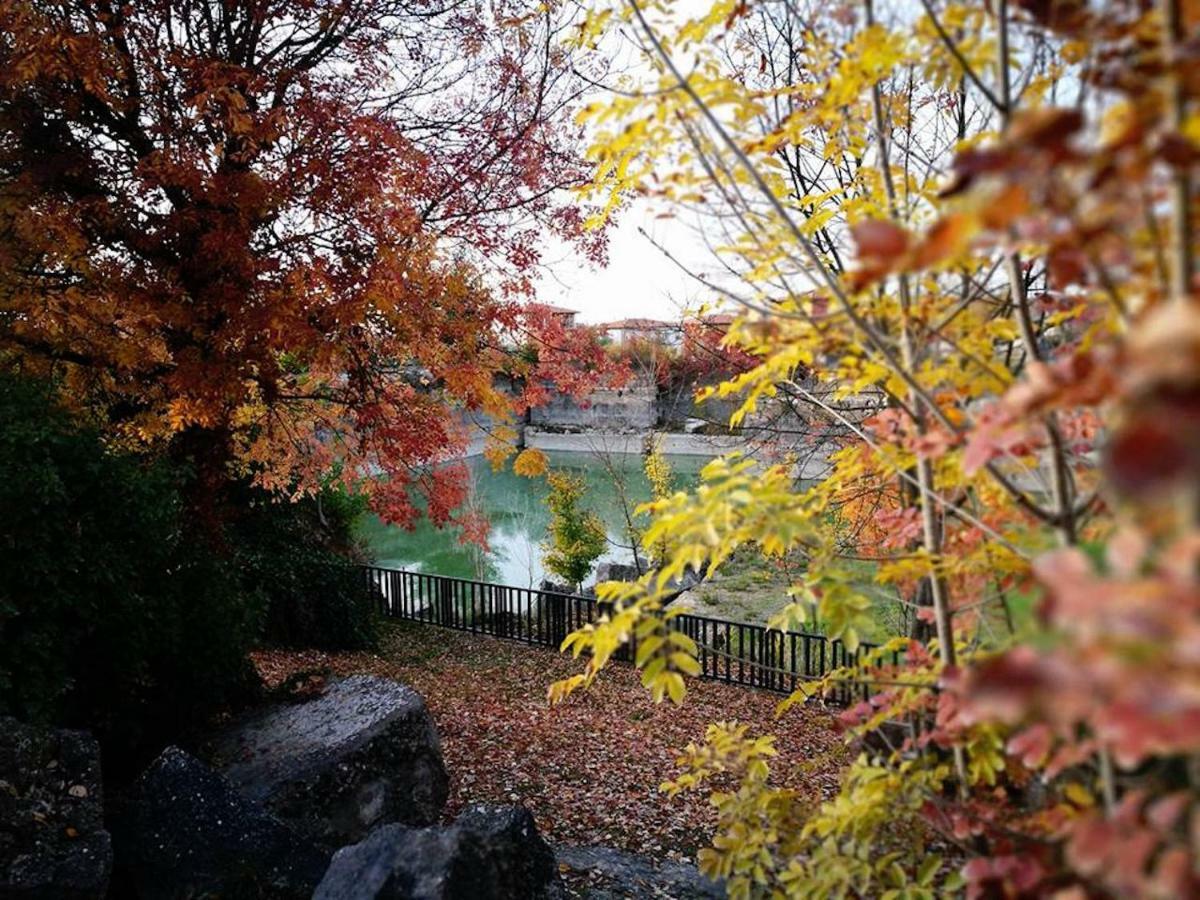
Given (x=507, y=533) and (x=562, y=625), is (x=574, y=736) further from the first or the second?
(x=507, y=533)

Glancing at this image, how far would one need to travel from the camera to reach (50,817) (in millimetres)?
4023

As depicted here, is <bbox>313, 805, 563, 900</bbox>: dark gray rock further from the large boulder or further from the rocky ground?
the large boulder

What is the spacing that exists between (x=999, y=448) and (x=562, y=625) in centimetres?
1097

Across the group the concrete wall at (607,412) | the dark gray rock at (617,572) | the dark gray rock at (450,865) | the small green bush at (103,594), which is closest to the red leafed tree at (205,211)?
the small green bush at (103,594)

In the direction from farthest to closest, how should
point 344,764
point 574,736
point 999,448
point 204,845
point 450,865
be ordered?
point 574,736 < point 344,764 < point 204,845 < point 450,865 < point 999,448

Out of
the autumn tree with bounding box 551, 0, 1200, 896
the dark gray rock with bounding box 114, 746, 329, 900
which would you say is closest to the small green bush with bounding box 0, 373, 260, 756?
the dark gray rock with bounding box 114, 746, 329, 900

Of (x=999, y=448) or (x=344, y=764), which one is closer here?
(x=999, y=448)

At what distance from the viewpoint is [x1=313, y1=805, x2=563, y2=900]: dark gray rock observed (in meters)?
3.37

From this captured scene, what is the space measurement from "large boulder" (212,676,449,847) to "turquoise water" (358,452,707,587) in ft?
28.6

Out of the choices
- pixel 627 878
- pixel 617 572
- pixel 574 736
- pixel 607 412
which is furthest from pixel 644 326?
pixel 607 412

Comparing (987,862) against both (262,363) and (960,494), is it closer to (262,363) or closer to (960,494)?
(960,494)

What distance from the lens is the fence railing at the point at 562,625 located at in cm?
991

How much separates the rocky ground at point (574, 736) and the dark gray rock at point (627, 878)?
529 mm

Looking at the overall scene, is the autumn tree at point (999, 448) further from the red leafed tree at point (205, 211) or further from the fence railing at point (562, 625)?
the fence railing at point (562, 625)
